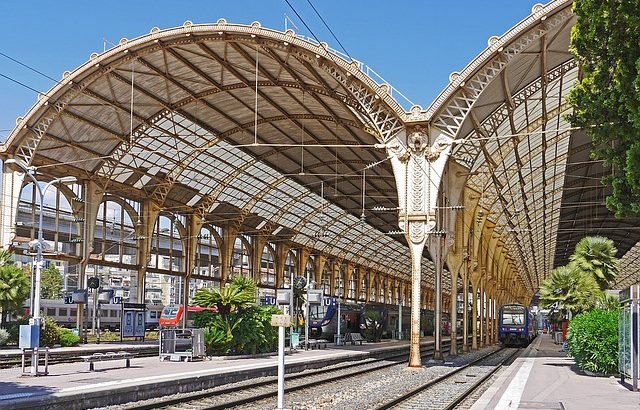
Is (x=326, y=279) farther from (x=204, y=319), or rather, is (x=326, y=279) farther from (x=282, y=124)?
(x=204, y=319)

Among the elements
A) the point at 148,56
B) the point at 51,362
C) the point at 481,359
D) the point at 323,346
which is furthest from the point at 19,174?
the point at 481,359

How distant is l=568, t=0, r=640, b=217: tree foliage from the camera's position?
17406mm

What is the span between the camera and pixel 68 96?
132 ft

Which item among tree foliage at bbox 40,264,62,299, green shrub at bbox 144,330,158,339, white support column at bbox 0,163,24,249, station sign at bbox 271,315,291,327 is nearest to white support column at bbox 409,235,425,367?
station sign at bbox 271,315,291,327

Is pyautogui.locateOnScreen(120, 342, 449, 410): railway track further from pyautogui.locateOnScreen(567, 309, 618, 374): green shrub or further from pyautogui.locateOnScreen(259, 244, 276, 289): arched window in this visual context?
pyautogui.locateOnScreen(259, 244, 276, 289): arched window

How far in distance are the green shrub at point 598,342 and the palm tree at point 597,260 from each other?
14397 mm

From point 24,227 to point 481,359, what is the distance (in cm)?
2768

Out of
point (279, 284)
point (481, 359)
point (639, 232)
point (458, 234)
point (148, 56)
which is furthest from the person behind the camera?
point (639, 232)

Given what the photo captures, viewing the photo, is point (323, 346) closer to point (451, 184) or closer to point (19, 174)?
point (451, 184)

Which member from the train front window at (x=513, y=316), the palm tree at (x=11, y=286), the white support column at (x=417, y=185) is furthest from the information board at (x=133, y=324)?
the train front window at (x=513, y=316)

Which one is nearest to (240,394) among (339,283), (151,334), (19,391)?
(19,391)

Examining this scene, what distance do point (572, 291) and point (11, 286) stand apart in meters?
28.5

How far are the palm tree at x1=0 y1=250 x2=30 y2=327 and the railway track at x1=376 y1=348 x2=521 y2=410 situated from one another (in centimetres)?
2148

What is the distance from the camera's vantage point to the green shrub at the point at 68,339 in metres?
41.0
